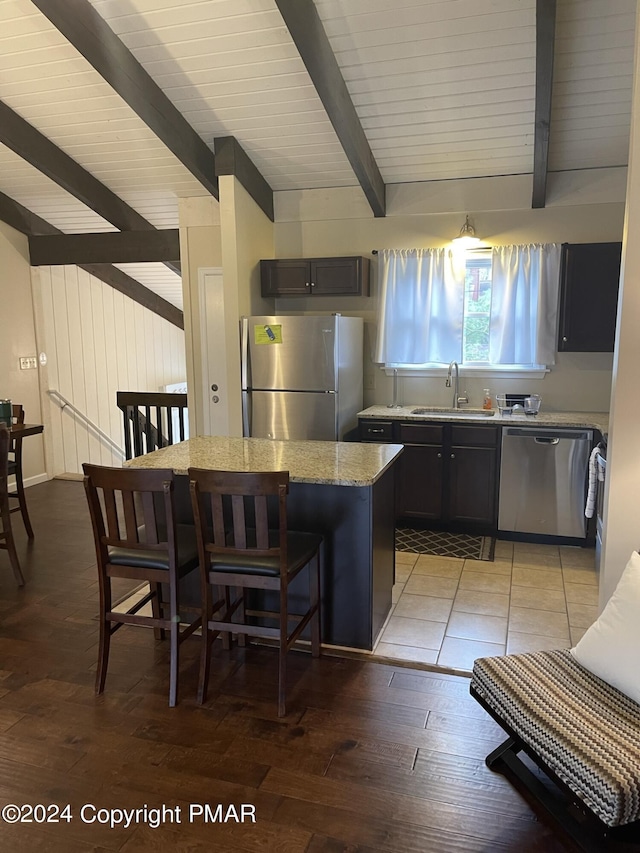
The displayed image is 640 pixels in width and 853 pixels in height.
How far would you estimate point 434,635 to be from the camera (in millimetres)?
2850

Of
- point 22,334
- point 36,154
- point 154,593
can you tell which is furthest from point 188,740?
point 22,334

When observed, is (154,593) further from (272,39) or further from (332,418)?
(272,39)

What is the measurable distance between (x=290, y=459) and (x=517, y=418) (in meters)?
2.04

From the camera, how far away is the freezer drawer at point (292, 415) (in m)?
4.34

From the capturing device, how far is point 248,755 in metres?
Result: 2.05

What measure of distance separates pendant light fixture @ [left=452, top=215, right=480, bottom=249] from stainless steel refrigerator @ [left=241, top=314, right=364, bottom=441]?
1.06 metres

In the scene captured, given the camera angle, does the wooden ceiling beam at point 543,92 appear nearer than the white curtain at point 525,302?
Yes

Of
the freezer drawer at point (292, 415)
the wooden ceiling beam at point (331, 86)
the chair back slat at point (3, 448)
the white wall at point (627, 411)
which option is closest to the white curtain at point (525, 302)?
the wooden ceiling beam at point (331, 86)

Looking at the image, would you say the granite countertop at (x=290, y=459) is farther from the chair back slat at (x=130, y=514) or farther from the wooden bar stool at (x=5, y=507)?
the wooden bar stool at (x=5, y=507)

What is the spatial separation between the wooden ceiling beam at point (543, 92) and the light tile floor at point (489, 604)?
263 cm

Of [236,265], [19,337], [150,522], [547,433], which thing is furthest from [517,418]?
[19,337]

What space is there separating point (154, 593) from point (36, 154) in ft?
11.5

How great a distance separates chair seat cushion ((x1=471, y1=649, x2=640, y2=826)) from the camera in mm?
1477

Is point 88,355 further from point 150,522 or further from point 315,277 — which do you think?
point 150,522
